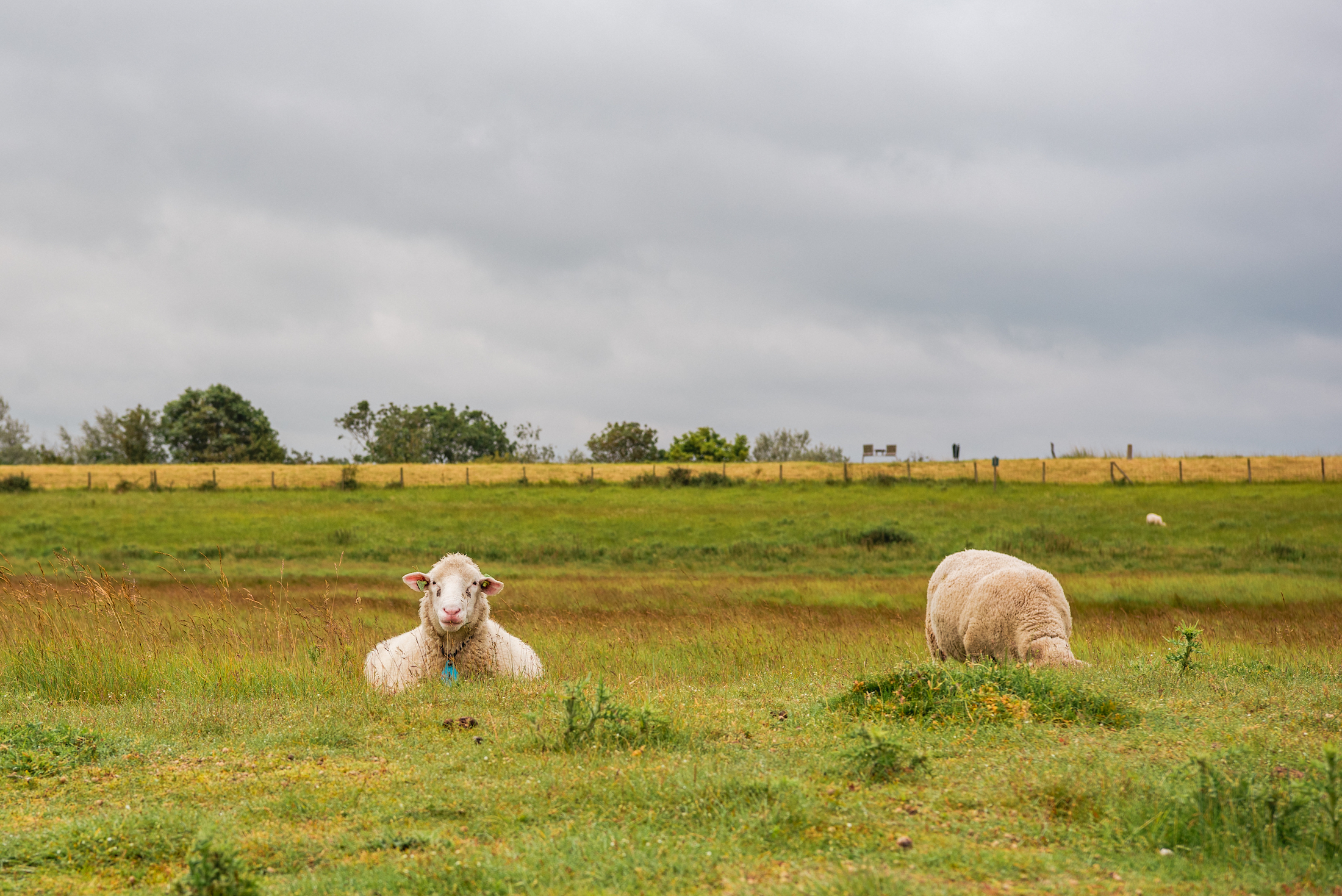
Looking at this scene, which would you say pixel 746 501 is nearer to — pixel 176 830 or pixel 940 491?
pixel 940 491

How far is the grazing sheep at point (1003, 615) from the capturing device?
1073cm

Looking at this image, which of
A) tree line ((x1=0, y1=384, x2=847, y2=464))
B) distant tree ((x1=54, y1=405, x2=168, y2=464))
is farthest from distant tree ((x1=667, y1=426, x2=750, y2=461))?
distant tree ((x1=54, y1=405, x2=168, y2=464))

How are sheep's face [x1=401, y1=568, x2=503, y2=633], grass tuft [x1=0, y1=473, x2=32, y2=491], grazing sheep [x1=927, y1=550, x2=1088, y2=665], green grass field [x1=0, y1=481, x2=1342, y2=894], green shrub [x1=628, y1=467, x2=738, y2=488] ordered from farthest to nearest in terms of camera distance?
green shrub [x1=628, y1=467, x2=738, y2=488] < grass tuft [x1=0, y1=473, x2=32, y2=491] < sheep's face [x1=401, y1=568, x2=503, y2=633] < grazing sheep [x1=927, y1=550, x2=1088, y2=665] < green grass field [x1=0, y1=481, x2=1342, y2=894]

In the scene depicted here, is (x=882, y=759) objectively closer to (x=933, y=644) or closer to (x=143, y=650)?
(x=933, y=644)

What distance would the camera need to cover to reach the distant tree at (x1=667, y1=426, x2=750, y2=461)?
101938 mm

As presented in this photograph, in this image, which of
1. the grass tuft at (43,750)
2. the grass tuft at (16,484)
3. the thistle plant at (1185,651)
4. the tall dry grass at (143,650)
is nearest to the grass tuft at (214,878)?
the grass tuft at (43,750)

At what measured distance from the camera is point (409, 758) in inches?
270

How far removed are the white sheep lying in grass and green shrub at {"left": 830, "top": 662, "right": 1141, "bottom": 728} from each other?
187 inches

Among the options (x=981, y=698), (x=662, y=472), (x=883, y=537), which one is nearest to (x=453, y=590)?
(x=981, y=698)

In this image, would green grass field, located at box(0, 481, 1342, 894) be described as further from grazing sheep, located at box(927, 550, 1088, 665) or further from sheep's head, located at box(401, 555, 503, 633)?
sheep's head, located at box(401, 555, 503, 633)

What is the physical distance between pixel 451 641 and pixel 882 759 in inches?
285

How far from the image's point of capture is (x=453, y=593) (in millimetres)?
11391

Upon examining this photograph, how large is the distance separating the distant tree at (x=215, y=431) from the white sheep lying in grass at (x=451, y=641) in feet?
294

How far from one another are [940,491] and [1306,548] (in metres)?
21.5
